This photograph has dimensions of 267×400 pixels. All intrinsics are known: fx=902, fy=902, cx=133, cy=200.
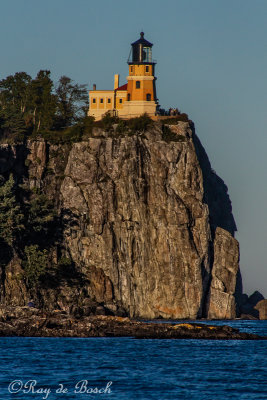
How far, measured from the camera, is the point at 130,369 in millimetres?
65125

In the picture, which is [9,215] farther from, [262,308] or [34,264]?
[262,308]

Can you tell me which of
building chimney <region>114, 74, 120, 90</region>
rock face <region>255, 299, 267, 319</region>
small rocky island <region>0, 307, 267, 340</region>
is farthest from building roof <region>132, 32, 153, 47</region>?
small rocky island <region>0, 307, 267, 340</region>

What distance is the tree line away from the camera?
511 ft

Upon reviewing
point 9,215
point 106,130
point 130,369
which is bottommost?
point 130,369

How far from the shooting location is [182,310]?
138m

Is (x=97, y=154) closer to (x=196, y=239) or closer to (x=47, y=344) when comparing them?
(x=196, y=239)

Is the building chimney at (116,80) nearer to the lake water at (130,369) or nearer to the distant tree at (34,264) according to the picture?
the distant tree at (34,264)

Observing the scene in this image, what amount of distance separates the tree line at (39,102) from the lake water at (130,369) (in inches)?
2909

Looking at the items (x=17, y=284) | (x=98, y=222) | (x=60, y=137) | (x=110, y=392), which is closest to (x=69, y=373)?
(x=110, y=392)

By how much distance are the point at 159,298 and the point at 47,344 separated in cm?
5800

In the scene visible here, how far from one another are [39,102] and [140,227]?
3634 centimetres

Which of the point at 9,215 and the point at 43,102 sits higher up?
the point at 43,102

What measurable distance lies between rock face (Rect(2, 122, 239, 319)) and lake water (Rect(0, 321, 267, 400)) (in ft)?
164

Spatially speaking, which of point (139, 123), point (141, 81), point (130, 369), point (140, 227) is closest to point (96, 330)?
point (130, 369)
